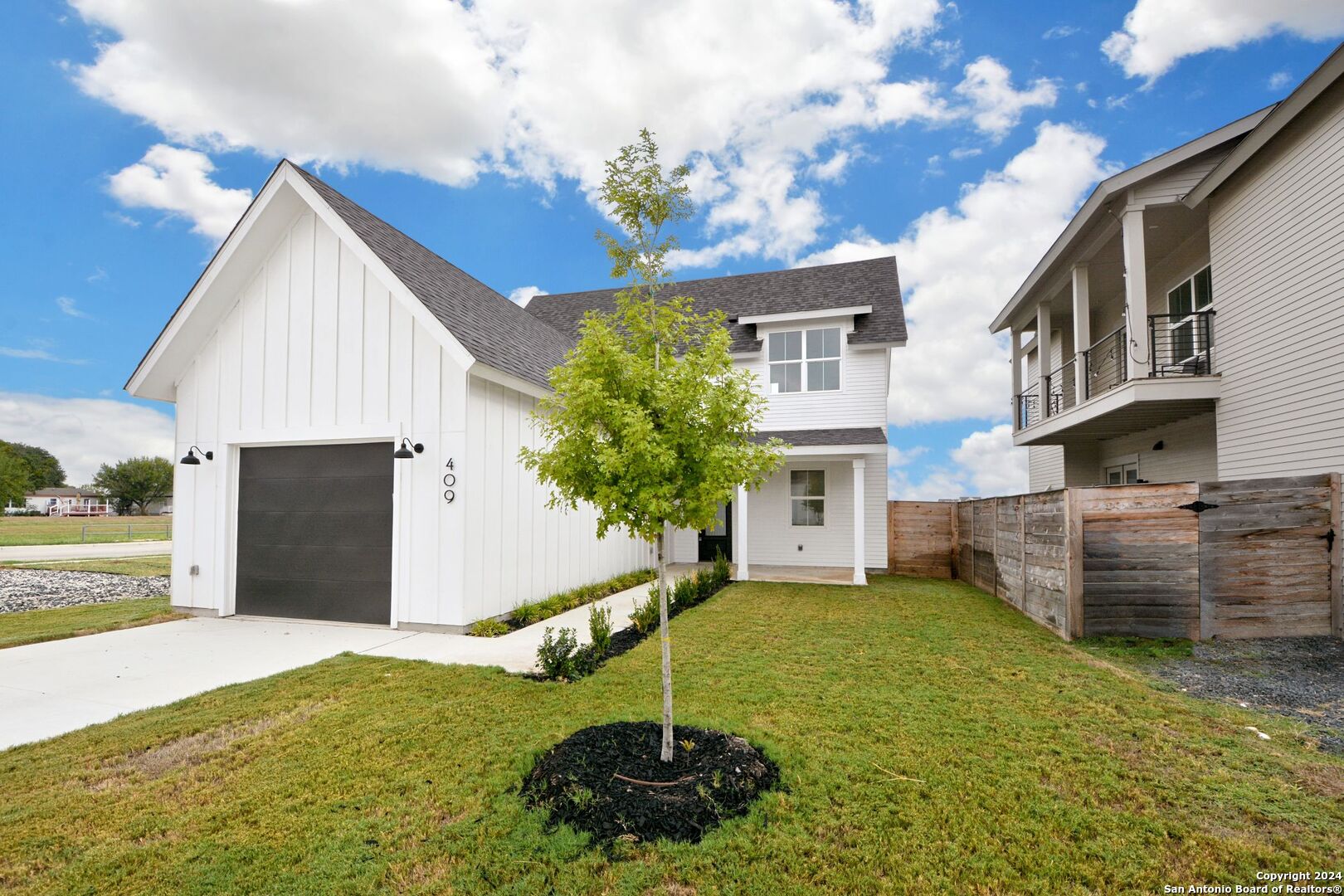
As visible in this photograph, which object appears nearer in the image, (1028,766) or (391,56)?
(1028,766)

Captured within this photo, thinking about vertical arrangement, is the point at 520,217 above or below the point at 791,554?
above

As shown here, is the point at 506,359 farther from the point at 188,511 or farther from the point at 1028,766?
the point at 1028,766

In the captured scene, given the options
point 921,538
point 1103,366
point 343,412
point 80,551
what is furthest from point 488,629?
point 80,551

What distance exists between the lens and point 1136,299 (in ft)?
33.3

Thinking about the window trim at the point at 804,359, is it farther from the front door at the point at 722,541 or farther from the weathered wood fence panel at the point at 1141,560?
the weathered wood fence panel at the point at 1141,560

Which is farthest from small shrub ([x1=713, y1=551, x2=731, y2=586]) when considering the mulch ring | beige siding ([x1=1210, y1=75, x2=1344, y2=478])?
beige siding ([x1=1210, y1=75, x2=1344, y2=478])

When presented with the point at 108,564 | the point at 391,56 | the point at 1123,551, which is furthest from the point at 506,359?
the point at 108,564

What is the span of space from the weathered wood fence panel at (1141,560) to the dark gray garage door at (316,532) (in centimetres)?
936

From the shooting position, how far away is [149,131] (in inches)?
518

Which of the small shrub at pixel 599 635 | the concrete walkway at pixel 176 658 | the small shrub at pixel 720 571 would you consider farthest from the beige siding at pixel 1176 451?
the concrete walkway at pixel 176 658

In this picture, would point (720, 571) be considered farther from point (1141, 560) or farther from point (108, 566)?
point (108, 566)

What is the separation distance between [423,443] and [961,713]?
7053 mm

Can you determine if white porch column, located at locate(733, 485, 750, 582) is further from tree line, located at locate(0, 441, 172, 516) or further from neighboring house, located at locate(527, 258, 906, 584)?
tree line, located at locate(0, 441, 172, 516)

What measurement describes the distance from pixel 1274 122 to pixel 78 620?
18592 mm
